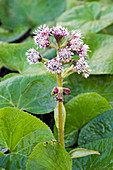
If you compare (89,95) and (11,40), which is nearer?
(89,95)

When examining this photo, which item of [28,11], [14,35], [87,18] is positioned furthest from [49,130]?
[28,11]

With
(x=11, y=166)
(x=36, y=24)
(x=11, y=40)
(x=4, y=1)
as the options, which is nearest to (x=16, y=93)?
(x=11, y=166)

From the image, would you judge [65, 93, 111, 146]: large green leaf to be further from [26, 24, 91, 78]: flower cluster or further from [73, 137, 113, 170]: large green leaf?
[26, 24, 91, 78]: flower cluster

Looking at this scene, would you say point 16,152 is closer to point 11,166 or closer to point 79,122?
point 11,166

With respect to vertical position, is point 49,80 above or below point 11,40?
below

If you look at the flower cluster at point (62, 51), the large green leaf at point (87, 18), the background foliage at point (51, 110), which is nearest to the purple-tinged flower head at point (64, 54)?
the flower cluster at point (62, 51)

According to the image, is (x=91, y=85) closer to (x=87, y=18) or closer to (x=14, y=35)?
(x=87, y=18)
